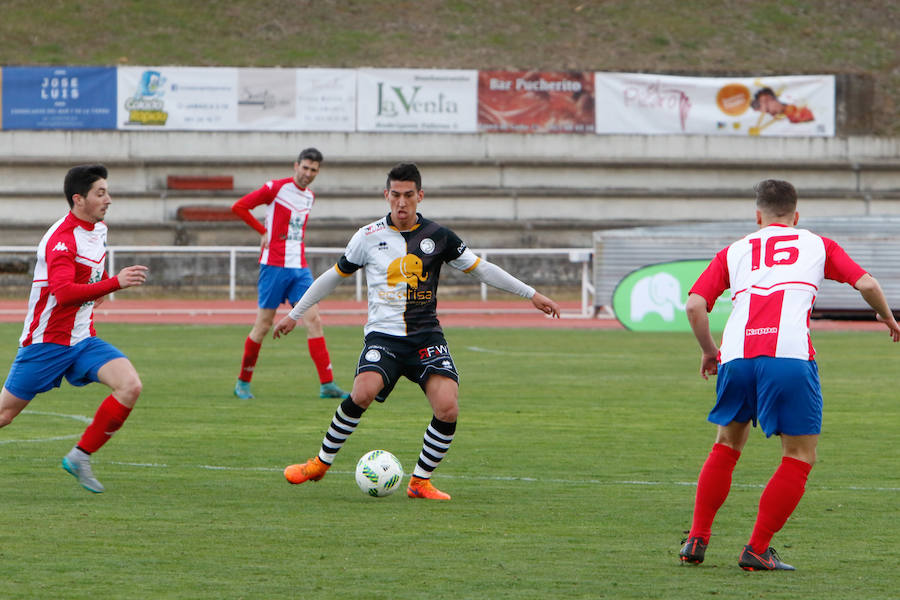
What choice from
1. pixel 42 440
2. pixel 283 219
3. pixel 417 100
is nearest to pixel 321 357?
pixel 283 219

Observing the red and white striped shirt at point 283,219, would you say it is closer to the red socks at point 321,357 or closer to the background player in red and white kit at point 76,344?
the red socks at point 321,357

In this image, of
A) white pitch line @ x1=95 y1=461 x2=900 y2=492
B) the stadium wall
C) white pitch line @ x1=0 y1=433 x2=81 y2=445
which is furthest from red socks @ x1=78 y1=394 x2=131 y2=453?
the stadium wall

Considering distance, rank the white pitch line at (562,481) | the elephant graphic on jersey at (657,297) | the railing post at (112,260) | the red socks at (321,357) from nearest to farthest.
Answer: the white pitch line at (562,481)
the red socks at (321,357)
the elephant graphic on jersey at (657,297)
the railing post at (112,260)

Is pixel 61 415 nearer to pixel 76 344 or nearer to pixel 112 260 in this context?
pixel 76 344

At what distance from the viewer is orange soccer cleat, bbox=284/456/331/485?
765 centimetres

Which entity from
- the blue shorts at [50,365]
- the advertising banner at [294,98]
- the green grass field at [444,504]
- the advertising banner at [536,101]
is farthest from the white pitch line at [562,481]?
the advertising banner at [536,101]

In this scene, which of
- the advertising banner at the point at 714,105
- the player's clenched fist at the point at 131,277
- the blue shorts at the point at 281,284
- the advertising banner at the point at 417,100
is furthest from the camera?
the advertising banner at the point at 714,105

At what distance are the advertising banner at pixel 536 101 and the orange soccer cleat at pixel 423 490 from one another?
83.9 feet

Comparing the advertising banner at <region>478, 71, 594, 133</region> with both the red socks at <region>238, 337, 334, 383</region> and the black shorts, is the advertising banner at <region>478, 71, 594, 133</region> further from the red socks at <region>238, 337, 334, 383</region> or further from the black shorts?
the black shorts

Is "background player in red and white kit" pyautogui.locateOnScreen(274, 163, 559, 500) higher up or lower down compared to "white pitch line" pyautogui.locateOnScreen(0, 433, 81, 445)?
higher up

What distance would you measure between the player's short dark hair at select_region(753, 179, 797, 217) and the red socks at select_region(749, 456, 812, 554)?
1.08 meters

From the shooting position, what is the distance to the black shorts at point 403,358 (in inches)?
296

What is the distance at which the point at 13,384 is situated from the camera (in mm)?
7449

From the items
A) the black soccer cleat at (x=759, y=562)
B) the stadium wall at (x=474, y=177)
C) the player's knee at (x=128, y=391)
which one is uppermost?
the stadium wall at (x=474, y=177)
